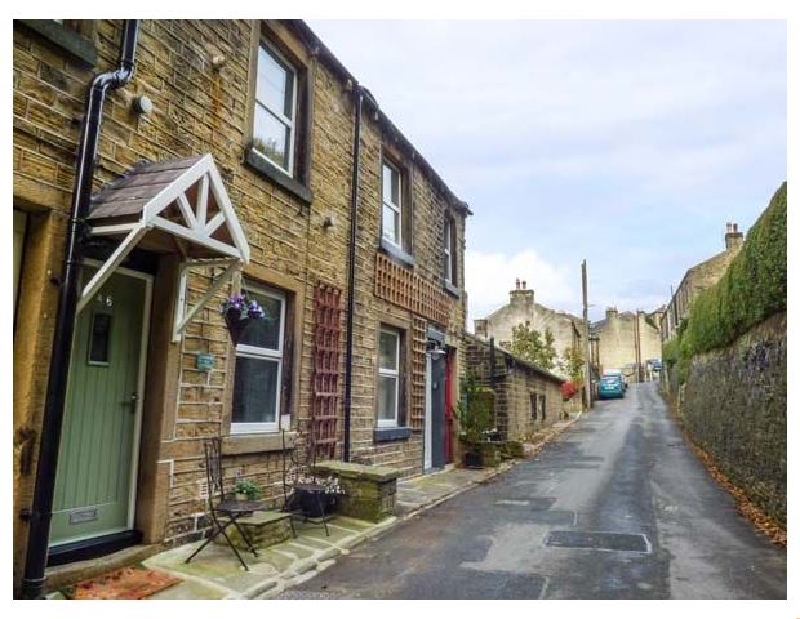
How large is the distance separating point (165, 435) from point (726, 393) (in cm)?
1125

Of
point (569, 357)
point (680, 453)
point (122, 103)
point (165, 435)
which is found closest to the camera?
point (122, 103)

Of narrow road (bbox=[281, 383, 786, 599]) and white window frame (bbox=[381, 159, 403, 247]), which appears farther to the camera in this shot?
white window frame (bbox=[381, 159, 403, 247])

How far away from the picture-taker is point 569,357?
1305 inches

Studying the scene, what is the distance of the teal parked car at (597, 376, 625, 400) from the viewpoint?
1601 inches

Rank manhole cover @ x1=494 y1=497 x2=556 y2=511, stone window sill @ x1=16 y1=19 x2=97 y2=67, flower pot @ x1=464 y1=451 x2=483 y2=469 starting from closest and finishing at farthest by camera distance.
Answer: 1. stone window sill @ x1=16 y1=19 x2=97 y2=67
2. manhole cover @ x1=494 y1=497 x2=556 y2=511
3. flower pot @ x1=464 y1=451 x2=483 y2=469

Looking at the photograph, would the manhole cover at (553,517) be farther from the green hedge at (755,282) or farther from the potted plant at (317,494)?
the green hedge at (755,282)

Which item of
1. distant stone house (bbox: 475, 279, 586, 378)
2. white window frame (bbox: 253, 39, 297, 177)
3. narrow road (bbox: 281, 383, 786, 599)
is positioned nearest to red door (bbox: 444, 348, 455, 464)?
narrow road (bbox: 281, 383, 786, 599)

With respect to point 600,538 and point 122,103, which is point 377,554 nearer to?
point 600,538

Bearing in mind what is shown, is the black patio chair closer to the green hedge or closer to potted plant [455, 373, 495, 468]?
the green hedge

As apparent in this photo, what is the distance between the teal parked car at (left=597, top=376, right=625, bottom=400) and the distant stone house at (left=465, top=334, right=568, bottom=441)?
68.8 ft

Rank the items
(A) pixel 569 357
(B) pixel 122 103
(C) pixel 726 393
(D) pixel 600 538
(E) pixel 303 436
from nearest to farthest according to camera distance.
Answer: (B) pixel 122 103, (D) pixel 600 538, (E) pixel 303 436, (C) pixel 726 393, (A) pixel 569 357

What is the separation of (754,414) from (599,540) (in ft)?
13.8

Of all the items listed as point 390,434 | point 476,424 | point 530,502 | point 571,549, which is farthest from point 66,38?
point 476,424

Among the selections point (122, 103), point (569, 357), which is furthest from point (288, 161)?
point (569, 357)
